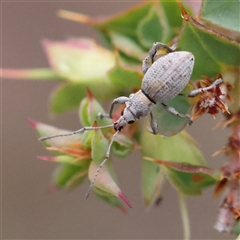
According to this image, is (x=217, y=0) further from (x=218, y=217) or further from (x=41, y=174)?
(x=41, y=174)

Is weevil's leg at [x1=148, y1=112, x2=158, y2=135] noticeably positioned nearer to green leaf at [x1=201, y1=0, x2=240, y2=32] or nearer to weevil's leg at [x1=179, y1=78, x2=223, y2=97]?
weevil's leg at [x1=179, y1=78, x2=223, y2=97]

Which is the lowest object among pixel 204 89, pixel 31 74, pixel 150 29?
pixel 31 74

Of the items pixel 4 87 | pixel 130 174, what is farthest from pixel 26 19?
pixel 130 174

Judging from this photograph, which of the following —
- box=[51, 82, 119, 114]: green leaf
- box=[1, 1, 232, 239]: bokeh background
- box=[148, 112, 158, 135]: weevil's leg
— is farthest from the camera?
box=[1, 1, 232, 239]: bokeh background

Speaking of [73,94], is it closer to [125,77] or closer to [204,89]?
[125,77]

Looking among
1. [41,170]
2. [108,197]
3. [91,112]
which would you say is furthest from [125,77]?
[41,170]

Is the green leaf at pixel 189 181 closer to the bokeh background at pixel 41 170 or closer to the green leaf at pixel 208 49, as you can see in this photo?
the green leaf at pixel 208 49

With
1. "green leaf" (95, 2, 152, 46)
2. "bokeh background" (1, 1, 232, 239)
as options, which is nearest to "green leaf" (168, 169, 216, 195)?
"green leaf" (95, 2, 152, 46)
